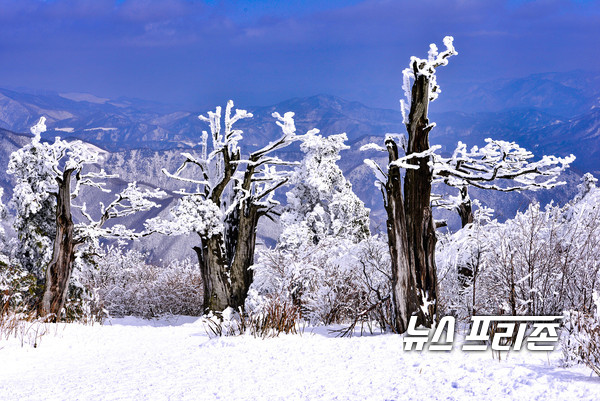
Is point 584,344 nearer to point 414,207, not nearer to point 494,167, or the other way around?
point 414,207

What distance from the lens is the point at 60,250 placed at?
477 inches

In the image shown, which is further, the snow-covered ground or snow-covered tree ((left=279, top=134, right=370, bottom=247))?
snow-covered tree ((left=279, top=134, right=370, bottom=247))

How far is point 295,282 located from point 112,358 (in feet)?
21.3

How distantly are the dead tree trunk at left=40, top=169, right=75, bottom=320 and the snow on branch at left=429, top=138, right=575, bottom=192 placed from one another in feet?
31.9

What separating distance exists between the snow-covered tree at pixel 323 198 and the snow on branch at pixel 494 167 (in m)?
10.9

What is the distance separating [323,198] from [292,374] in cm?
1525

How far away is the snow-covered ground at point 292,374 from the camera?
3.57m

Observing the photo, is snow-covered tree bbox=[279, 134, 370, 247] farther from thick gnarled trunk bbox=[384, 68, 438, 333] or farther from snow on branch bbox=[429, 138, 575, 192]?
thick gnarled trunk bbox=[384, 68, 438, 333]

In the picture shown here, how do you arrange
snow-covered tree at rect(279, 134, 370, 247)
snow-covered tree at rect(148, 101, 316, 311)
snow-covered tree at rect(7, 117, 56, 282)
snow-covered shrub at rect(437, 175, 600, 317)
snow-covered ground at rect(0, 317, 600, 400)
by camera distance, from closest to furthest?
snow-covered ground at rect(0, 317, 600, 400) < snow-covered shrub at rect(437, 175, 600, 317) < snow-covered tree at rect(148, 101, 316, 311) < snow-covered tree at rect(7, 117, 56, 282) < snow-covered tree at rect(279, 134, 370, 247)

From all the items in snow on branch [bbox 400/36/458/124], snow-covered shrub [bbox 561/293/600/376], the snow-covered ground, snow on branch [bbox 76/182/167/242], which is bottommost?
the snow-covered ground

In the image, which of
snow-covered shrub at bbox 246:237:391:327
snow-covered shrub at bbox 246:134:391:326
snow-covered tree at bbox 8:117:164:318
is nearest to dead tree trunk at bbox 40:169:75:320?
snow-covered tree at bbox 8:117:164:318

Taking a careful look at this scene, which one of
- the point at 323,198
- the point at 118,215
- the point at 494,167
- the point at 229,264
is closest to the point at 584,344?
the point at 494,167

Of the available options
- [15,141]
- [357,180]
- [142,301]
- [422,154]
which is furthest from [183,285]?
[15,141]

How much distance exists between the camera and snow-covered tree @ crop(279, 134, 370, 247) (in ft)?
61.1
